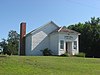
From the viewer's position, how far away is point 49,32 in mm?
49281

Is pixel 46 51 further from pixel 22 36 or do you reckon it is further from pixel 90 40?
pixel 90 40

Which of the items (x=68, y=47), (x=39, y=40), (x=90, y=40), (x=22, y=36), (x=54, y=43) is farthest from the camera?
(x=90, y=40)

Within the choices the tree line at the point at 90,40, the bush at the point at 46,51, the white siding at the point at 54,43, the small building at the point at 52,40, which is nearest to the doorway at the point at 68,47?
the small building at the point at 52,40

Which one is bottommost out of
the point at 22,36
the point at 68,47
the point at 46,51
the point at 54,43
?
the point at 46,51

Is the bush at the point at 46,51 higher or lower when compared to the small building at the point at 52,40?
lower

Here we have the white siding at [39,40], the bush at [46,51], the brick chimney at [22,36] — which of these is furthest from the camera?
the brick chimney at [22,36]

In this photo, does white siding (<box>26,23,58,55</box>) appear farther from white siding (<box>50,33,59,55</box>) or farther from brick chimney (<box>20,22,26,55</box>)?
brick chimney (<box>20,22,26,55</box>)

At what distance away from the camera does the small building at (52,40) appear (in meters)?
47.1

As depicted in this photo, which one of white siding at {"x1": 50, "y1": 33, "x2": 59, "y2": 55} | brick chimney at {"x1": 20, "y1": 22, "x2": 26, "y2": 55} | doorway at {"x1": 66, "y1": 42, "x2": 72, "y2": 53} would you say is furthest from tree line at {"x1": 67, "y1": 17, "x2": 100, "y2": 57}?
brick chimney at {"x1": 20, "y1": 22, "x2": 26, "y2": 55}

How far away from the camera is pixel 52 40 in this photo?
48.5 m

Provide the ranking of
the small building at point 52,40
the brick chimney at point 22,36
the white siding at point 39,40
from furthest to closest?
the brick chimney at point 22,36 → the white siding at point 39,40 → the small building at point 52,40

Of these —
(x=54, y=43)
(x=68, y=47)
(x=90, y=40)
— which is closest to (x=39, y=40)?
(x=54, y=43)

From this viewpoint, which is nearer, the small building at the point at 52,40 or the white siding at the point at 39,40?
the small building at the point at 52,40

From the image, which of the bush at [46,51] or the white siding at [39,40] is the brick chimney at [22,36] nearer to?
the white siding at [39,40]
